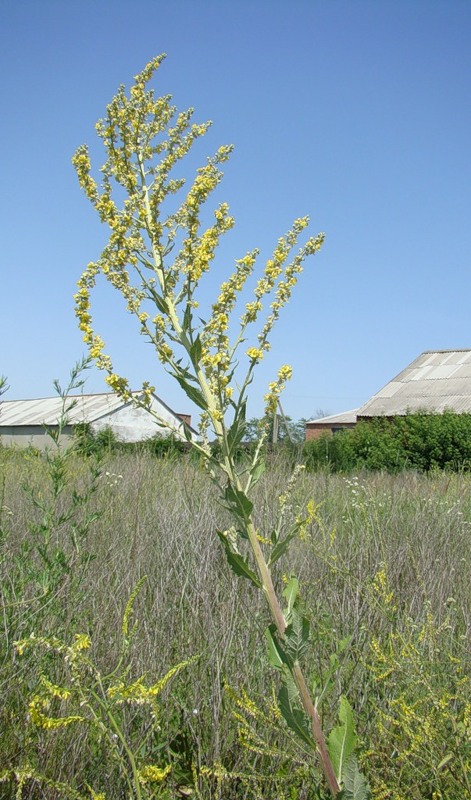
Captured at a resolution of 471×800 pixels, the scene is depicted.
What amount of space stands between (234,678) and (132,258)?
5.25 ft

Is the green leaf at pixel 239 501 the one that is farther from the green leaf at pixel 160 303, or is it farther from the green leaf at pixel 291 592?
the green leaf at pixel 160 303

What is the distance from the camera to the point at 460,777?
6.32ft

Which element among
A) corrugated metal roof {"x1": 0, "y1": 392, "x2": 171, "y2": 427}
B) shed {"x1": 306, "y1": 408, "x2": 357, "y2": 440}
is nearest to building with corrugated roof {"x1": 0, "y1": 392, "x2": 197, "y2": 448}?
corrugated metal roof {"x1": 0, "y1": 392, "x2": 171, "y2": 427}

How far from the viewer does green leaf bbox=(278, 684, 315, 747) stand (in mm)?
1501

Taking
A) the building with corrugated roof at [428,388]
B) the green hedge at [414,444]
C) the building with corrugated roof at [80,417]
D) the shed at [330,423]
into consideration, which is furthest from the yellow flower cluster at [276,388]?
the shed at [330,423]

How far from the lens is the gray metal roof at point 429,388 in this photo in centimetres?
2167

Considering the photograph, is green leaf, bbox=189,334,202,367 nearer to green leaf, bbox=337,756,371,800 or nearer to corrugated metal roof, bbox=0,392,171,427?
green leaf, bbox=337,756,371,800

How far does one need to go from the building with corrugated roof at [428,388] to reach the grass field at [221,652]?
665 inches

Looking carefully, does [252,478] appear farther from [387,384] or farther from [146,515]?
[387,384]

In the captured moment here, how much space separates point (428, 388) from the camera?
22672mm

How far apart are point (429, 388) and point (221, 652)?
2106 cm

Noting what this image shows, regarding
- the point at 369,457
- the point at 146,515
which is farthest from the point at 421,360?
the point at 146,515

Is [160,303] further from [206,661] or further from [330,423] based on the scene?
[330,423]

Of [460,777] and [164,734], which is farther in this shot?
[164,734]
